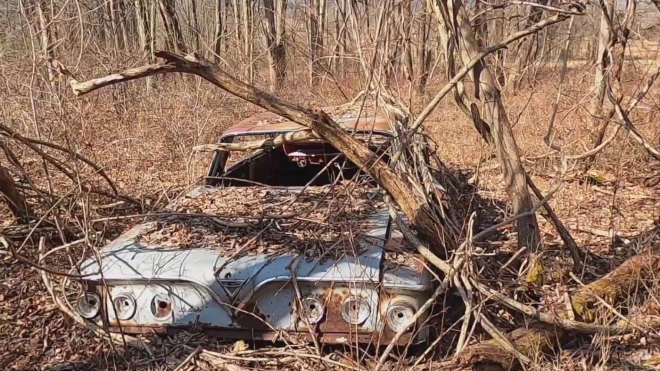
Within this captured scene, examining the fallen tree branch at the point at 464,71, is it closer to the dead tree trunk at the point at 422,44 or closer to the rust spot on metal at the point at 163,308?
the dead tree trunk at the point at 422,44

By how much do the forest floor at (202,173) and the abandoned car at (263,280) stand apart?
0.75ft

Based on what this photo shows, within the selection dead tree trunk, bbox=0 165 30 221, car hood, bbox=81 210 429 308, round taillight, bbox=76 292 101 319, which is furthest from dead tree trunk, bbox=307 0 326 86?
dead tree trunk, bbox=0 165 30 221

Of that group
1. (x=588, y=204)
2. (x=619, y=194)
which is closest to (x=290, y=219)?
(x=588, y=204)

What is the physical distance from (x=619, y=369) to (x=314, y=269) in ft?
5.76

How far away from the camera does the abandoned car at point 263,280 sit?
9.32 ft

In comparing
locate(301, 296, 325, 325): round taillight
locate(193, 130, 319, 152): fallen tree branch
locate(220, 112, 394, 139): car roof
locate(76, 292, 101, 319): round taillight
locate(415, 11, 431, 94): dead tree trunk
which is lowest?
locate(76, 292, 101, 319): round taillight

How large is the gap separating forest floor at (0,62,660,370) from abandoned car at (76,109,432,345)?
228 millimetres

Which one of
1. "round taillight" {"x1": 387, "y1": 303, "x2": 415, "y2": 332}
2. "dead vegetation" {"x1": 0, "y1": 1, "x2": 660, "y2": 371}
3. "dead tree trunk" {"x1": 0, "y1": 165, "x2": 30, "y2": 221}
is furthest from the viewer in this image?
"dead tree trunk" {"x1": 0, "y1": 165, "x2": 30, "y2": 221}

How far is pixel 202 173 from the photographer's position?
7891 mm

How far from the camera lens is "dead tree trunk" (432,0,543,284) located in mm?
3799

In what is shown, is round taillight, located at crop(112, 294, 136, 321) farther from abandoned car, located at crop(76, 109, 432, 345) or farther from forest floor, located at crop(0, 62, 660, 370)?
forest floor, located at crop(0, 62, 660, 370)

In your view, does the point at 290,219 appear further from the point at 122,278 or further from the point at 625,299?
the point at 625,299

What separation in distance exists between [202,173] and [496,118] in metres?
5.01

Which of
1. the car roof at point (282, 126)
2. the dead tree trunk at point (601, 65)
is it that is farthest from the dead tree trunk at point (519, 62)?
the car roof at point (282, 126)
